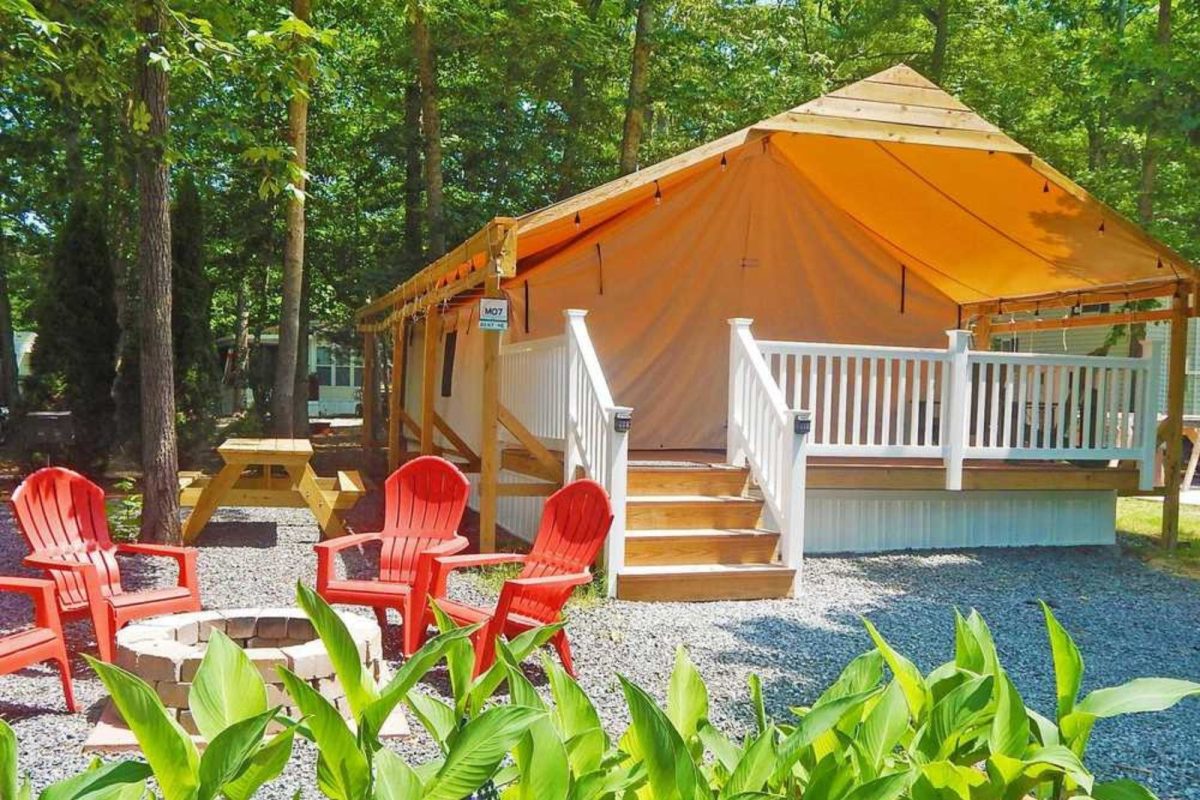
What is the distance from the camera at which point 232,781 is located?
1.59m

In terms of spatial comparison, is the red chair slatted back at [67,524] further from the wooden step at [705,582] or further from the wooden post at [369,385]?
the wooden post at [369,385]

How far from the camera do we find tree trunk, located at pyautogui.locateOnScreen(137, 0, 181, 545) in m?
6.70

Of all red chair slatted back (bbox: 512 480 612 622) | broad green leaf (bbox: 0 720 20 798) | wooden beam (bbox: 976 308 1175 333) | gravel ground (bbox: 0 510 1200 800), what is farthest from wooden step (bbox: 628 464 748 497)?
broad green leaf (bbox: 0 720 20 798)

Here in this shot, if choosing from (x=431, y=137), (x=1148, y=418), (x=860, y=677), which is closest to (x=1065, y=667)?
(x=860, y=677)

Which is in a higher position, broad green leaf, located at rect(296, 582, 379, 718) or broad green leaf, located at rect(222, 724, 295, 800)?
broad green leaf, located at rect(296, 582, 379, 718)

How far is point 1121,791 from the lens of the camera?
183 centimetres

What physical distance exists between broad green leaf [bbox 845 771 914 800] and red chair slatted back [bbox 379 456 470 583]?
413 centimetres

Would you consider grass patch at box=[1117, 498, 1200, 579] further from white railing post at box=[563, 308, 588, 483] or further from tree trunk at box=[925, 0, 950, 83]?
tree trunk at box=[925, 0, 950, 83]

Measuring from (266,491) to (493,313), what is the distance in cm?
264

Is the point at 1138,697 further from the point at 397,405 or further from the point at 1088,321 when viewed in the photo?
the point at 397,405

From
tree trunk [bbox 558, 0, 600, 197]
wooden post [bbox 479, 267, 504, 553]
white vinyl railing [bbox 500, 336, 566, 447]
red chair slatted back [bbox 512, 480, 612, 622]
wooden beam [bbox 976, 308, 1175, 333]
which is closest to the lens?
red chair slatted back [bbox 512, 480, 612, 622]

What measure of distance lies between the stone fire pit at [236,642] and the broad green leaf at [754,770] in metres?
2.05

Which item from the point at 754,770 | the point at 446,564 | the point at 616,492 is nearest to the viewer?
the point at 754,770

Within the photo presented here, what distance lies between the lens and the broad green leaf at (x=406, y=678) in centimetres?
170
